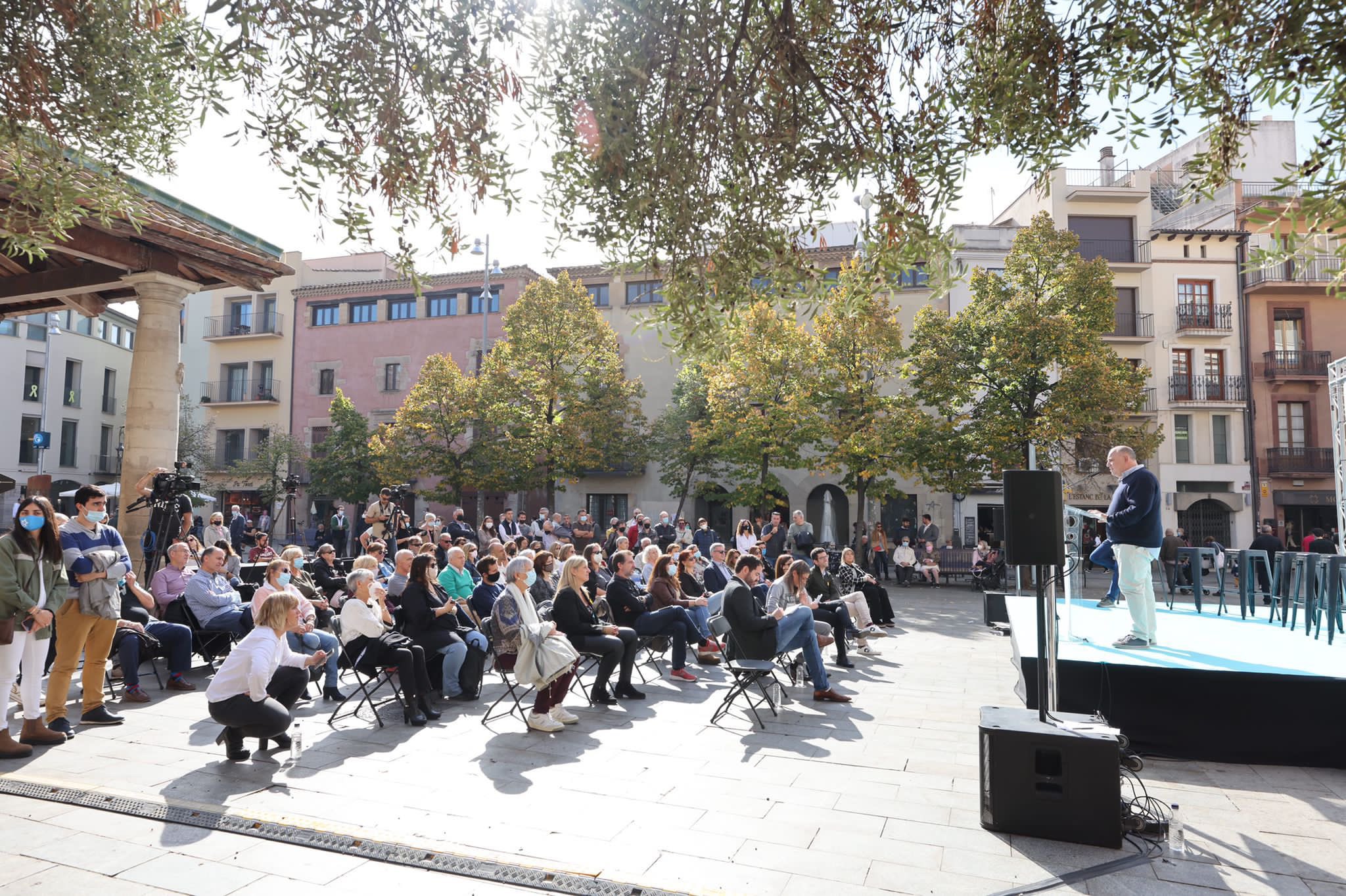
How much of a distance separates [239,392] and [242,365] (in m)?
1.35

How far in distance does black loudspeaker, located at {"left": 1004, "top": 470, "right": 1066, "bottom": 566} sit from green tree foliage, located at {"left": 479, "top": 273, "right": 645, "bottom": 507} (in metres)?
24.9

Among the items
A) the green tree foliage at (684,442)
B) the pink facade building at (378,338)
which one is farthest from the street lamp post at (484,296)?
the green tree foliage at (684,442)

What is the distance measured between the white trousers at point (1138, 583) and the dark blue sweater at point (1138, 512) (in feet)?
0.42

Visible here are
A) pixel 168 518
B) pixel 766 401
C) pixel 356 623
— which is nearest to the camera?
pixel 356 623

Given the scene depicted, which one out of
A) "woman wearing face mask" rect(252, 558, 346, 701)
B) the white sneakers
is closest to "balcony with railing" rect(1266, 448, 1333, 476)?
the white sneakers

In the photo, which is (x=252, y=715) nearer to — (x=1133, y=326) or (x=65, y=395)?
(x=1133, y=326)

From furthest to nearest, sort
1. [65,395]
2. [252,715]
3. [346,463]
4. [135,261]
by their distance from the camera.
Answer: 1. [65,395]
2. [346,463]
3. [135,261]
4. [252,715]

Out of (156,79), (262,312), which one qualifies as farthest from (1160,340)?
(262,312)

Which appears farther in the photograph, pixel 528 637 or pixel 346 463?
pixel 346 463

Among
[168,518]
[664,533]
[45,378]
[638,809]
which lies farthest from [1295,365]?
[45,378]

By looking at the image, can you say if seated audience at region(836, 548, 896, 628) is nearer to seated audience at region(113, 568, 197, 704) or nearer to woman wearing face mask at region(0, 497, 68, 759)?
seated audience at region(113, 568, 197, 704)

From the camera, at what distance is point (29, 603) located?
5766 millimetres

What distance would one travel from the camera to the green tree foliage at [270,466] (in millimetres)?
36406

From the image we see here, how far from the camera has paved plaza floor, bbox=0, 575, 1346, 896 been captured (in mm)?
4070
